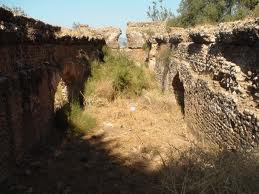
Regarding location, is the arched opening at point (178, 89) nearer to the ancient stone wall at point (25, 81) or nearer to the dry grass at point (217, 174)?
the ancient stone wall at point (25, 81)

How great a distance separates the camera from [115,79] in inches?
500

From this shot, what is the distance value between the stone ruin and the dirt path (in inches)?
14.1

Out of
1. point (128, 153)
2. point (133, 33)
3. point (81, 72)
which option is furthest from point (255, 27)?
point (133, 33)

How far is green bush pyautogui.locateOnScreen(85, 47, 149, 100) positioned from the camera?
12.0 meters

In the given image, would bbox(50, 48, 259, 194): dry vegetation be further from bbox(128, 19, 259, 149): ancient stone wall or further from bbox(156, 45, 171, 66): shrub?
bbox(128, 19, 259, 149): ancient stone wall

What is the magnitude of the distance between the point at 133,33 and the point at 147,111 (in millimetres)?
9560

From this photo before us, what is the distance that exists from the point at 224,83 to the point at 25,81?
11.7ft

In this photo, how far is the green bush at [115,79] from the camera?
1198 cm

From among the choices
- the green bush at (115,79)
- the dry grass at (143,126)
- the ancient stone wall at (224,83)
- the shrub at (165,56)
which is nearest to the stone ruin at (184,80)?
the ancient stone wall at (224,83)

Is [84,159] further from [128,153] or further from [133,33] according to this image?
[133,33]

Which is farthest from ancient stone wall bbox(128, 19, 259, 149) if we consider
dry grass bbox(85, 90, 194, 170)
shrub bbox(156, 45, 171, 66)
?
shrub bbox(156, 45, 171, 66)

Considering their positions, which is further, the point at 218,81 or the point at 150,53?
the point at 150,53

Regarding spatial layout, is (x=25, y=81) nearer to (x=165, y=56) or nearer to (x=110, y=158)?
(x=110, y=158)

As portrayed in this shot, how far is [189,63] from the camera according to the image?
34.0 feet
